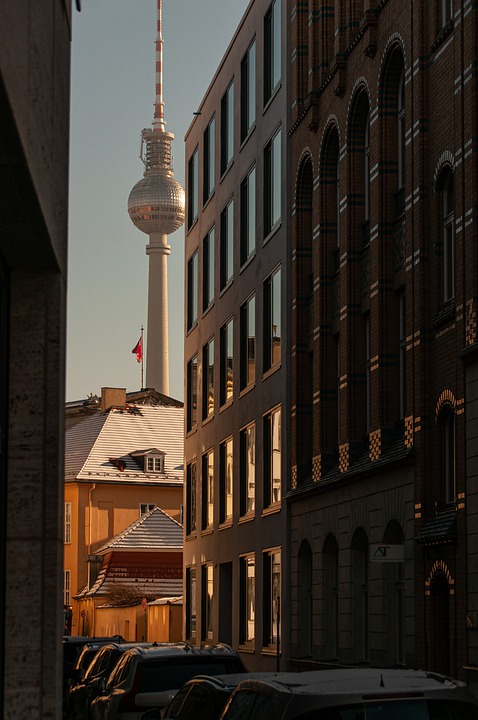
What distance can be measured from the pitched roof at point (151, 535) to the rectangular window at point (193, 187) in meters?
23.1

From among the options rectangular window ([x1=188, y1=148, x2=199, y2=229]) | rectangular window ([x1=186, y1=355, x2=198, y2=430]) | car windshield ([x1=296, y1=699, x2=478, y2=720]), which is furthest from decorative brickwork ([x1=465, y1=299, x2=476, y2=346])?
rectangular window ([x1=188, y1=148, x2=199, y2=229])

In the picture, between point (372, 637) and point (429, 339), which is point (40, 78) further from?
point (372, 637)

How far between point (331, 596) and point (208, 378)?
56.0 feet

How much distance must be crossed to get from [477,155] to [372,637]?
32.5 feet

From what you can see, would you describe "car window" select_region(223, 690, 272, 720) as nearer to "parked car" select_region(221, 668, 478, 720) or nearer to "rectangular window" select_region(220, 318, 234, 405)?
"parked car" select_region(221, 668, 478, 720)

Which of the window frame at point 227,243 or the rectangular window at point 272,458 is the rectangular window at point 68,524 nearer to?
the window frame at point 227,243

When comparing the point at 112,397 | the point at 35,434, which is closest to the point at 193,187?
the point at 112,397

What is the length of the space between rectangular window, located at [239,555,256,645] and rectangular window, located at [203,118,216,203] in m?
13.7

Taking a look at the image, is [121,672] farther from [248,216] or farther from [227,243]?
[227,243]

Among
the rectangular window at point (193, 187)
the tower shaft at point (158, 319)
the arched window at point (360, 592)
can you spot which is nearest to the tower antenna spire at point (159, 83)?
the tower shaft at point (158, 319)

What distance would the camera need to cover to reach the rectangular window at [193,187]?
53.5 metres

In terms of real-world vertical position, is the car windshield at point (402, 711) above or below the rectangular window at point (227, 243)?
below

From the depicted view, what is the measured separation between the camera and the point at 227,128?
4772 centimetres

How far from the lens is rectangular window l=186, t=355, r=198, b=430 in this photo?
172 ft
